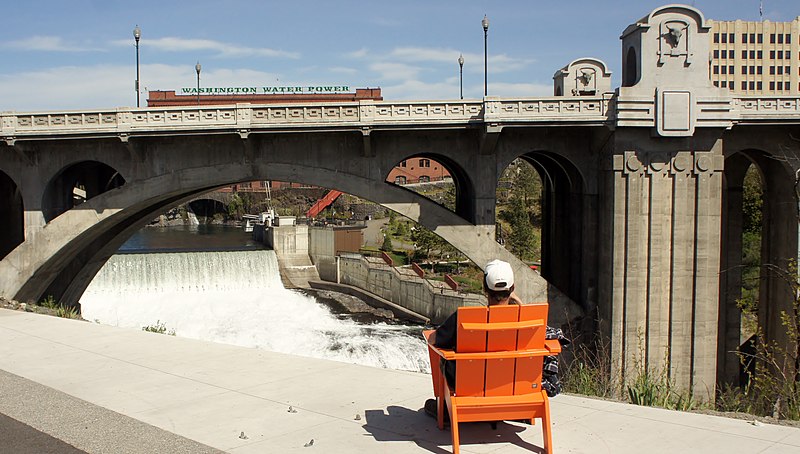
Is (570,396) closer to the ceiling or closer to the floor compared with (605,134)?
closer to the floor

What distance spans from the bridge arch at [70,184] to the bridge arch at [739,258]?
20511mm

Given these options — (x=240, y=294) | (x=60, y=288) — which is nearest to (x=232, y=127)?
(x=60, y=288)

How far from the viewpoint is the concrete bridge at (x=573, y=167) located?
20828 mm

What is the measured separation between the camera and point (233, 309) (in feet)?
141

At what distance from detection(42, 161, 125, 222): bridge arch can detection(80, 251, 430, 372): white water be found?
472 inches

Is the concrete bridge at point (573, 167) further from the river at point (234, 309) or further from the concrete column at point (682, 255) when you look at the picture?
the river at point (234, 309)

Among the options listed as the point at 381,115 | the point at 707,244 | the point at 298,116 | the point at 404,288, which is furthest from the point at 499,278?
the point at 404,288

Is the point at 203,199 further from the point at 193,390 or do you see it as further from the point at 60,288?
the point at 193,390

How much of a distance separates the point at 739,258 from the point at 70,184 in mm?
22496

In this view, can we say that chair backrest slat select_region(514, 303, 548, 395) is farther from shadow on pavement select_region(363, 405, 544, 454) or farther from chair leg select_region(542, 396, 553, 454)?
shadow on pavement select_region(363, 405, 544, 454)

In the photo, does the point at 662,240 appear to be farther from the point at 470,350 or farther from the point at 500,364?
the point at 470,350

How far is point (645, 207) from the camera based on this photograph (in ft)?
68.2

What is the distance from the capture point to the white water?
1452 inches

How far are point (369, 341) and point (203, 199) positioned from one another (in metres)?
56.7
